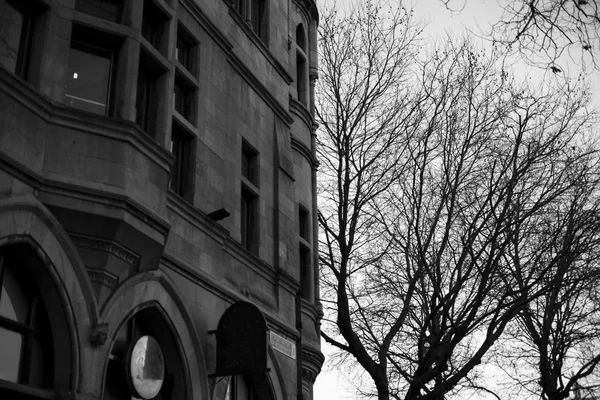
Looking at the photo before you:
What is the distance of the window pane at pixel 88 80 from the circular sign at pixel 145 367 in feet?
12.6

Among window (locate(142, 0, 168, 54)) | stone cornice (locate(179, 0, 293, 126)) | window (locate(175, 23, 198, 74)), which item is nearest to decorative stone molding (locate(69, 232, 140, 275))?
window (locate(142, 0, 168, 54))

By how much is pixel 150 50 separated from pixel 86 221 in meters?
3.62

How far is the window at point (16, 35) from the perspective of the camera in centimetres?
1130

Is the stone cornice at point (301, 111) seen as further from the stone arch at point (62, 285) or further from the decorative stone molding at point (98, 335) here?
the decorative stone molding at point (98, 335)

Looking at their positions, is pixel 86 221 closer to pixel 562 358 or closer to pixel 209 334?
pixel 209 334

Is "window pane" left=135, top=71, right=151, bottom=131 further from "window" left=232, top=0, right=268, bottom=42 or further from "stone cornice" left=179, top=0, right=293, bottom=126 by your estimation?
"window" left=232, top=0, right=268, bottom=42

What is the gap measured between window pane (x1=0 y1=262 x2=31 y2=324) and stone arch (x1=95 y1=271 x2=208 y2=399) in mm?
1160

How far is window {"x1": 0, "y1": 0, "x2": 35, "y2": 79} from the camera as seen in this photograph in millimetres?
11304

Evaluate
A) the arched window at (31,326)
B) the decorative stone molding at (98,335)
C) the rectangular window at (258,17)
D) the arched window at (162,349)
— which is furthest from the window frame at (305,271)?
the arched window at (31,326)

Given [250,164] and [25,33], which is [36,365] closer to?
[25,33]

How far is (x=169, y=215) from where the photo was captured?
13938mm

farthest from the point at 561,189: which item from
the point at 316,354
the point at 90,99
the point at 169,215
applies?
the point at 90,99

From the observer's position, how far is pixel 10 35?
11.5 meters

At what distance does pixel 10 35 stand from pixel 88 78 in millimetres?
1496
